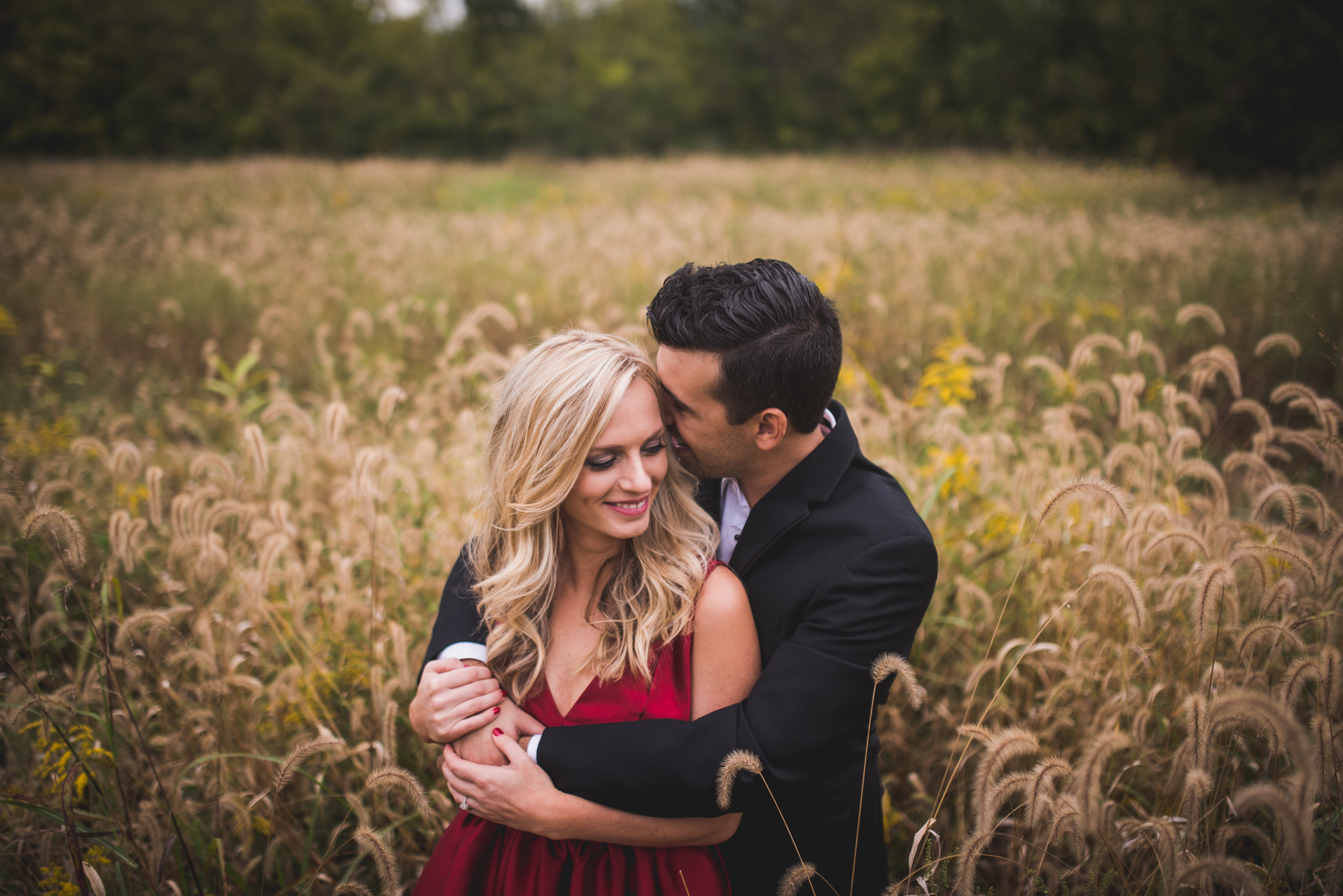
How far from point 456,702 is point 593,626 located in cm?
40

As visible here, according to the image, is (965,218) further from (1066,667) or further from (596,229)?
(1066,667)

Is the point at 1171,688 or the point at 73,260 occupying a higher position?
the point at 73,260

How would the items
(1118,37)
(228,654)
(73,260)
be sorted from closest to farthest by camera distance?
(228,654) < (73,260) < (1118,37)

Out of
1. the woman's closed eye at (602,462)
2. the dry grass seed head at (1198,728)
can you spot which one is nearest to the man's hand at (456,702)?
the woman's closed eye at (602,462)

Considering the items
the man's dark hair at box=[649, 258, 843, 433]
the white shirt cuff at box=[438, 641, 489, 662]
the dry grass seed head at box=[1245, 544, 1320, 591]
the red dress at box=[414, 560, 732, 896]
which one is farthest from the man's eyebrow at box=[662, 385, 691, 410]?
the dry grass seed head at box=[1245, 544, 1320, 591]

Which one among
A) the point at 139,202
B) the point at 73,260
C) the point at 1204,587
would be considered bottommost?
the point at 1204,587

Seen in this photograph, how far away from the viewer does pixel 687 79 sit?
115ft

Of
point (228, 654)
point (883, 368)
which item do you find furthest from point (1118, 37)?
point (228, 654)

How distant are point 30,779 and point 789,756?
269 cm

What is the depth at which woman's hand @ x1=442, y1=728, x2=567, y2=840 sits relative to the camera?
1650 mm

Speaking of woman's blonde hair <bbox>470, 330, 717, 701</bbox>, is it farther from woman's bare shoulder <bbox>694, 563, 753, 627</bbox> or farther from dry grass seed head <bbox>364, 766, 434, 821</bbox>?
dry grass seed head <bbox>364, 766, 434, 821</bbox>

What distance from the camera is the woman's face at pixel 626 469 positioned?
1800 mm

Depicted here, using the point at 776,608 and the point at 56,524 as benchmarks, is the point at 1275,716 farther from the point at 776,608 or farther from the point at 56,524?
the point at 56,524

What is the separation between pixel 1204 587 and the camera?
178 centimetres
